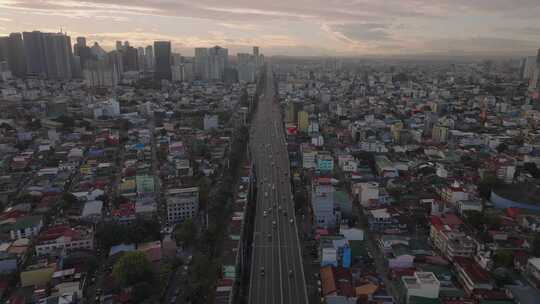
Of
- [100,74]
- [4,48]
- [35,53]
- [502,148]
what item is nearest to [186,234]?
[502,148]

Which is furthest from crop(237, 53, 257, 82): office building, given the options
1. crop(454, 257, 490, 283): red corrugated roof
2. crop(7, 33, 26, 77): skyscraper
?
crop(454, 257, 490, 283): red corrugated roof

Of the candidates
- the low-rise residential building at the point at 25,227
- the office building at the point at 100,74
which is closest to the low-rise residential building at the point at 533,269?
the low-rise residential building at the point at 25,227

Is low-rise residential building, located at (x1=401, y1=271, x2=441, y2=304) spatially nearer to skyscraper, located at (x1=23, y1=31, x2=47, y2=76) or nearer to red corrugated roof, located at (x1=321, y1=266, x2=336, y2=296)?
red corrugated roof, located at (x1=321, y1=266, x2=336, y2=296)

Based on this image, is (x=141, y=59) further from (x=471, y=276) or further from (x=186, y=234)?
(x=471, y=276)

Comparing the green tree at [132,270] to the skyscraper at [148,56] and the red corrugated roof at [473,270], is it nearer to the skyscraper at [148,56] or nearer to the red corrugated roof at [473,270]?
the red corrugated roof at [473,270]

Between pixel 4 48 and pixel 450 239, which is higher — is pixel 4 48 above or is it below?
above

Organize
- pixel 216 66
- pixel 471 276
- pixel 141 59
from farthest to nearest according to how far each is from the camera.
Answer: pixel 141 59 < pixel 216 66 < pixel 471 276
